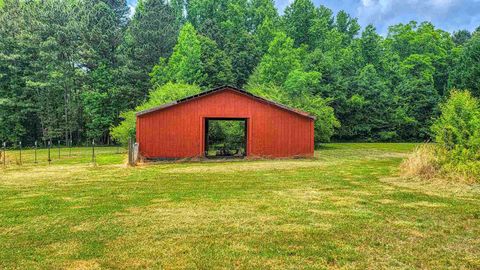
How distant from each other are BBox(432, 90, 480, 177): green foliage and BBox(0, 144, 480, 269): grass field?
1.23 metres

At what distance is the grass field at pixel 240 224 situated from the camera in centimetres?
465

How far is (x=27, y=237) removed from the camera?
220 inches

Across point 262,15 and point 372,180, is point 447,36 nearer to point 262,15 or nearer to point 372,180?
point 262,15

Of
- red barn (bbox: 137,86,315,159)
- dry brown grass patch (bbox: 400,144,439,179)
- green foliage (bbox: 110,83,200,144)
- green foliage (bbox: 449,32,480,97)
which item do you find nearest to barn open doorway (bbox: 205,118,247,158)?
green foliage (bbox: 110,83,200,144)

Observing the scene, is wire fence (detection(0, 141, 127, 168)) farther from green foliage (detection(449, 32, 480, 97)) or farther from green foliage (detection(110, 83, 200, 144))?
green foliage (detection(449, 32, 480, 97))

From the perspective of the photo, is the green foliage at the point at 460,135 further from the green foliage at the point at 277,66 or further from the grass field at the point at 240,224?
the green foliage at the point at 277,66

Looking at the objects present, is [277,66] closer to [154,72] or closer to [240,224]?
[154,72]

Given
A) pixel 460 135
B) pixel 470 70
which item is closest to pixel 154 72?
pixel 470 70

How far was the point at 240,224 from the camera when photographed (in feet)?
20.5

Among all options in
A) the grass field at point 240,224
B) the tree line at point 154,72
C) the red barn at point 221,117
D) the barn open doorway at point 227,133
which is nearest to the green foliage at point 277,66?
the tree line at point 154,72

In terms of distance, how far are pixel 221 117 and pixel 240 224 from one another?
1308 centimetres

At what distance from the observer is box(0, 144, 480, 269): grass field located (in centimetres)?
465

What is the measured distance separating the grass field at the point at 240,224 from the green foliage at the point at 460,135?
1234 millimetres

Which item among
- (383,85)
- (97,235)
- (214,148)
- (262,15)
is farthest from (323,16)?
(97,235)
